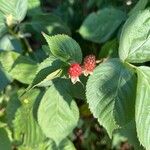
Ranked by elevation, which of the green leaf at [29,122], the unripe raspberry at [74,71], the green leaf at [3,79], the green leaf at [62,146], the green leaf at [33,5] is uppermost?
the unripe raspberry at [74,71]

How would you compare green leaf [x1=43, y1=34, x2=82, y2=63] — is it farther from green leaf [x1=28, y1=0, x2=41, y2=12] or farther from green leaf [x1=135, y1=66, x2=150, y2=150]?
green leaf [x1=28, y1=0, x2=41, y2=12]

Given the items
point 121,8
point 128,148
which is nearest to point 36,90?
point 121,8

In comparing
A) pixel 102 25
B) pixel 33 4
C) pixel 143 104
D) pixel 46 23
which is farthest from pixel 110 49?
pixel 143 104

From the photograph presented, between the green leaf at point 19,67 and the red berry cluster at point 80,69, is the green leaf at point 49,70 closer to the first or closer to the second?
the red berry cluster at point 80,69

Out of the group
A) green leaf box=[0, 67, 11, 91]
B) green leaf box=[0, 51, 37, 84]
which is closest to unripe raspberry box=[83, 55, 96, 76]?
green leaf box=[0, 51, 37, 84]

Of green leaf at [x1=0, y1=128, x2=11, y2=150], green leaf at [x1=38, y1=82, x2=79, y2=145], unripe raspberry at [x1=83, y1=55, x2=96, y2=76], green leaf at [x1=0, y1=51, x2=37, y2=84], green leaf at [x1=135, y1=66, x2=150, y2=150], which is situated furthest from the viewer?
green leaf at [x1=0, y1=128, x2=11, y2=150]

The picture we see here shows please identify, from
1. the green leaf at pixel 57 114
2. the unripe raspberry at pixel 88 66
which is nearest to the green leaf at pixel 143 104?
the unripe raspberry at pixel 88 66
